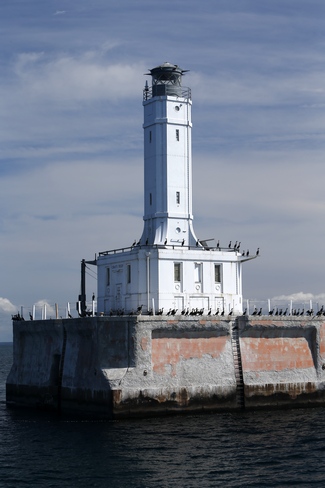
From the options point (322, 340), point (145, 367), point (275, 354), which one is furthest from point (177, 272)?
point (322, 340)

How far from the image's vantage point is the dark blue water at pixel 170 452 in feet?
110

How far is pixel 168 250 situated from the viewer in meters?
52.9

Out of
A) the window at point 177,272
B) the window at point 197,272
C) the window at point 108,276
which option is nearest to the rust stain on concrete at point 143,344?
→ the window at point 177,272

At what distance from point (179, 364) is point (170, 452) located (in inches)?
397

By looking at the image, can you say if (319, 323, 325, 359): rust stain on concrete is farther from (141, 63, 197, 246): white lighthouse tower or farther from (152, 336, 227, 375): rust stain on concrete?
(141, 63, 197, 246): white lighthouse tower

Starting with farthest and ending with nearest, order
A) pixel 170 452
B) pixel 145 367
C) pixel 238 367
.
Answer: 1. pixel 238 367
2. pixel 145 367
3. pixel 170 452

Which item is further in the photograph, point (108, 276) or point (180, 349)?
point (108, 276)

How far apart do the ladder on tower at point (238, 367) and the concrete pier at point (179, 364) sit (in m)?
0.06

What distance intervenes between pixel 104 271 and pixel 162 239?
4932 mm

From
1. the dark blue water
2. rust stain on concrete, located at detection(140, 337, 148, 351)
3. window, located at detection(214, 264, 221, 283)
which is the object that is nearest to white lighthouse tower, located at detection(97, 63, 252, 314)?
window, located at detection(214, 264, 221, 283)

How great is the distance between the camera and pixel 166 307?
52.3m

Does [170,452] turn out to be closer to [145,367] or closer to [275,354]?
[145,367]

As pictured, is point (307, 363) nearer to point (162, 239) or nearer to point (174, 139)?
point (162, 239)

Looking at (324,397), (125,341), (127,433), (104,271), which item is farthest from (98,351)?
(324,397)
